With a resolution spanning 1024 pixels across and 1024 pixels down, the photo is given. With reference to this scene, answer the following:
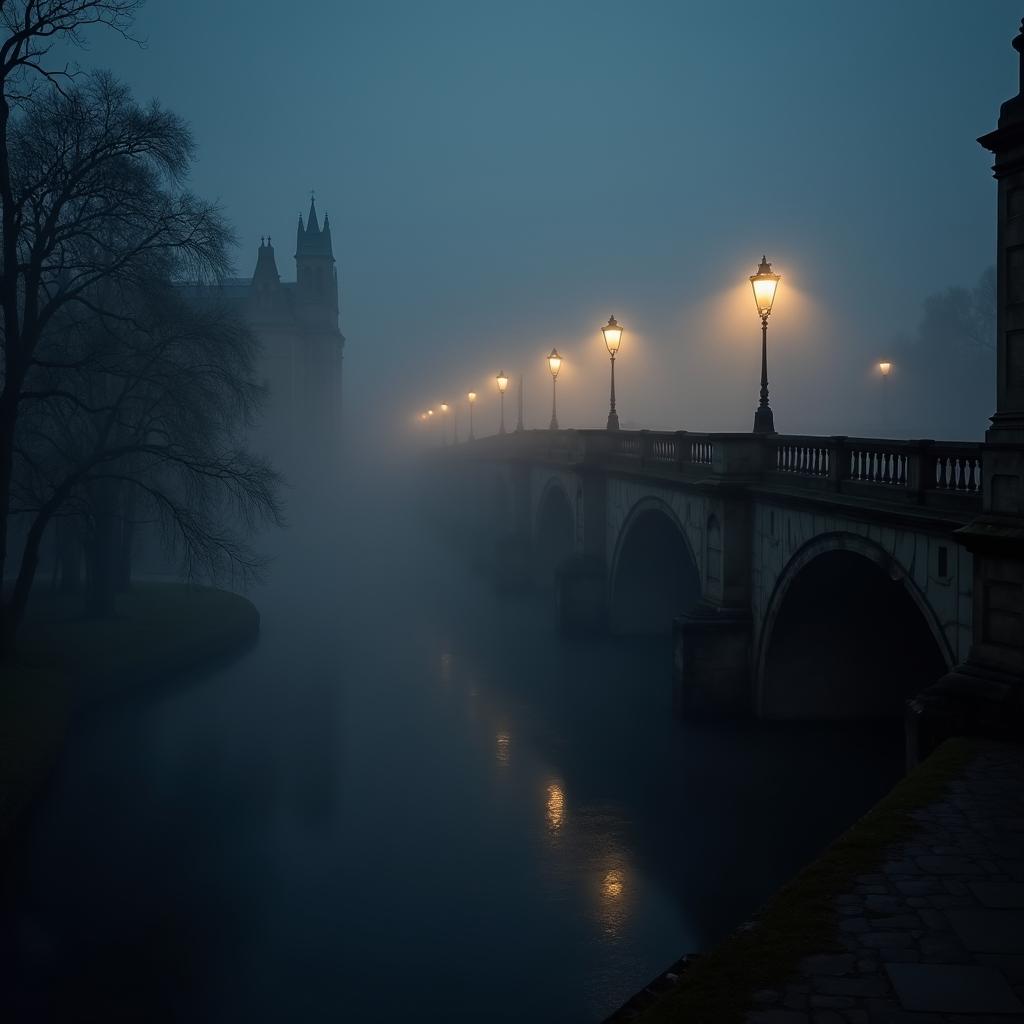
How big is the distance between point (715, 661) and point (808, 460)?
4.63 meters

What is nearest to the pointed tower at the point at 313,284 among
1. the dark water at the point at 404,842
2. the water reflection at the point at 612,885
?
the dark water at the point at 404,842

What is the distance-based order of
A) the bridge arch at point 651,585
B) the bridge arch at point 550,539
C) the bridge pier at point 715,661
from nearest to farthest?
1. the bridge pier at point 715,661
2. the bridge arch at point 651,585
3. the bridge arch at point 550,539

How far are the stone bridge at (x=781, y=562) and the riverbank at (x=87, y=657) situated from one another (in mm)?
11001

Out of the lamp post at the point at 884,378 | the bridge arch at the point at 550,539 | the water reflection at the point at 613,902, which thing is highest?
the lamp post at the point at 884,378

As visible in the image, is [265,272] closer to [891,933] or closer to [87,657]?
[87,657]

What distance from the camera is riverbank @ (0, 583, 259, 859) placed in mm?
19328

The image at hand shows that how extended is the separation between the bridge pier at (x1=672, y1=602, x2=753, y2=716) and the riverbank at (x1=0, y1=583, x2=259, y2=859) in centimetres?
1202

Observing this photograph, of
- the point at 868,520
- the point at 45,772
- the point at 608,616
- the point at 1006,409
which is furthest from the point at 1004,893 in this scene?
the point at 608,616

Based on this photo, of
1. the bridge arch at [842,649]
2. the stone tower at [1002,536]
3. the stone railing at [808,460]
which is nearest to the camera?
the stone tower at [1002,536]

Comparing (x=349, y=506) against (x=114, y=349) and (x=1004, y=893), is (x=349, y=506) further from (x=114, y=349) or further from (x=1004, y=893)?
(x=1004, y=893)

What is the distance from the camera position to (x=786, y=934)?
7.52m

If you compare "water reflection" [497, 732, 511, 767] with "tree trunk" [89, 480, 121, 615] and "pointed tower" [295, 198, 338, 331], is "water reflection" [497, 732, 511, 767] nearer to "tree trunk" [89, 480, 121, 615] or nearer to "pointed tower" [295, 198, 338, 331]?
"tree trunk" [89, 480, 121, 615]

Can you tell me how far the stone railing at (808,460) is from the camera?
1360cm

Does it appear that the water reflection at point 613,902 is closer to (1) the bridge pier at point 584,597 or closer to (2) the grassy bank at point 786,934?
(2) the grassy bank at point 786,934
